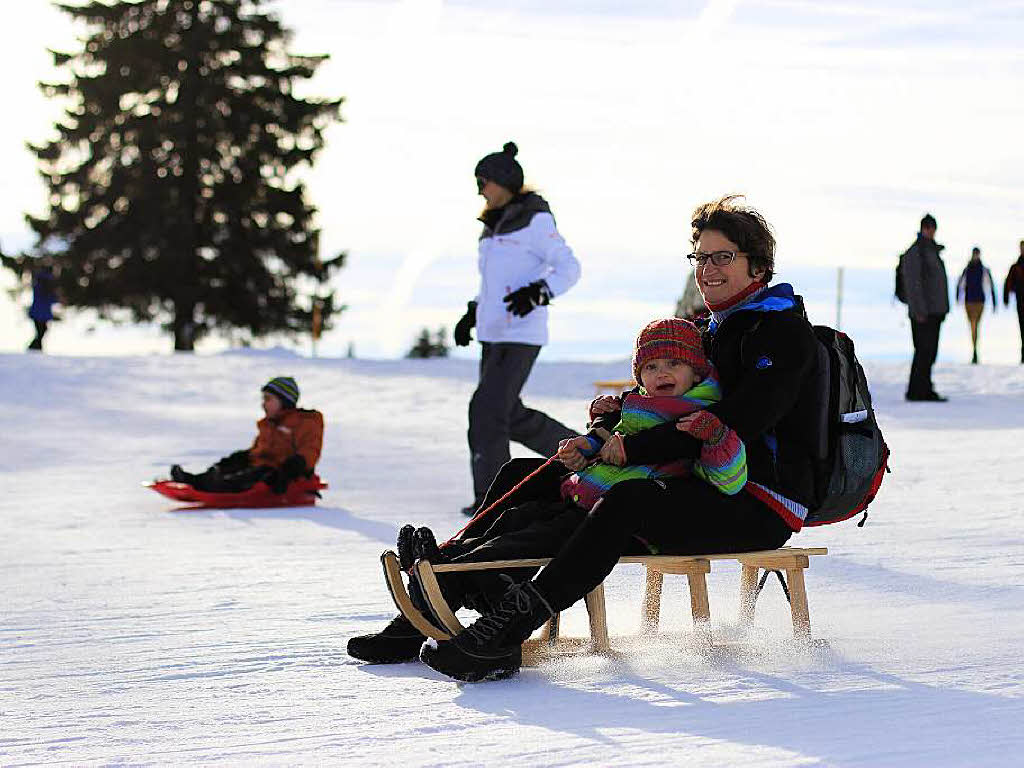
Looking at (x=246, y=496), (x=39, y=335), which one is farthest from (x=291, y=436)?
(x=39, y=335)

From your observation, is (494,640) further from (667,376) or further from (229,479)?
(229,479)

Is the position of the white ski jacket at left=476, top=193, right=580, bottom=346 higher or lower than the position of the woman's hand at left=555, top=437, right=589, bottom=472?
higher

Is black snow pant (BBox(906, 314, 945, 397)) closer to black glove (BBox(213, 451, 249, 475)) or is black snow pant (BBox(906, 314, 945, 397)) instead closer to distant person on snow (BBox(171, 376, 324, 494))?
distant person on snow (BBox(171, 376, 324, 494))

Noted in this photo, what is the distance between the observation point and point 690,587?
14.9 feet

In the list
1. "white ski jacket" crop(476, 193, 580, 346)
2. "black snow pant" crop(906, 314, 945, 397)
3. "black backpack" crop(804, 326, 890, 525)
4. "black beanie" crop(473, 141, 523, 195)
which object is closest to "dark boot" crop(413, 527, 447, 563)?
"black backpack" crop(804, 326, 890, 525)

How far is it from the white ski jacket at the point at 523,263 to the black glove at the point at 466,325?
0.82 feet

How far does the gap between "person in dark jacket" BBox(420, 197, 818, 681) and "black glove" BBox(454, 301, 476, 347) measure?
357 cm

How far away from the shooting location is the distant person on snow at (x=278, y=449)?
880 centimetres

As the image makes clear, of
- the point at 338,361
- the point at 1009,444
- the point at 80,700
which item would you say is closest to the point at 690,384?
the point at 80,700

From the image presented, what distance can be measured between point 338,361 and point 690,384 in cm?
1747

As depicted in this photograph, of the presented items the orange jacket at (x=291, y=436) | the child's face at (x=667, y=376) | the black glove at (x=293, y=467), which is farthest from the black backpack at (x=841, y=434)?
the black glove at (x=293, y=467)

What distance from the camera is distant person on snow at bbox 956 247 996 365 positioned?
19953 mm

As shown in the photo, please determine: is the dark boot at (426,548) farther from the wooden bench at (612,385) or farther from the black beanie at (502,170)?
the wooden bench at (612,385)

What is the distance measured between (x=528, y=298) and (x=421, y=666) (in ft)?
11.0
